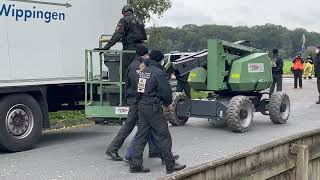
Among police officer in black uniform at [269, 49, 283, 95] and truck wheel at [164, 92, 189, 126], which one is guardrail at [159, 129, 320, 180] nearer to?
truck wheel at [164, 92, 189, 126]

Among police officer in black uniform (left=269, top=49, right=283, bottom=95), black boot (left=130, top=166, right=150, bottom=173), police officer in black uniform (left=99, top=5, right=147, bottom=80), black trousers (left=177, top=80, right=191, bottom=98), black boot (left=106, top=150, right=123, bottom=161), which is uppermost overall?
police officer in black uniform (left=99, top=5, right=147, bottom=80)

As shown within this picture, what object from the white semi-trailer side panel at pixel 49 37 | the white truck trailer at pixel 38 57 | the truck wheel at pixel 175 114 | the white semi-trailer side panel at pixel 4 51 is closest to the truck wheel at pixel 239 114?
the truck wheel at pixel 175 114

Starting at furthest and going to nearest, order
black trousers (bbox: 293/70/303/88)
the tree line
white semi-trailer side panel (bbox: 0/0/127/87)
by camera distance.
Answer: black trousers (bbox: 293/70/303/88) → the tree line → white semi-trailer side panel (bbox: 0/0/127/87)

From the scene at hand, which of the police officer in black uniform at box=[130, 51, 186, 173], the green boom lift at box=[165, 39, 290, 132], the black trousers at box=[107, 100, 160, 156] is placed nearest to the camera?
the police officer in black uniform at box=[130, 51, 186, 173]

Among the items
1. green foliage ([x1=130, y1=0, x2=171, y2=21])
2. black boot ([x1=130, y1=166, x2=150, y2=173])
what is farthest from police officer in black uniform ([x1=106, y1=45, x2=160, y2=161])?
green foliage ([x1=130, y1=0, x2=171, y2=21])

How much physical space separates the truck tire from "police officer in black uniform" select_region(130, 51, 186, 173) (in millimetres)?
A: 2671

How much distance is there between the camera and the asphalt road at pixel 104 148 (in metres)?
8.11

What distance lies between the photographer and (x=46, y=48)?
10.2 metres

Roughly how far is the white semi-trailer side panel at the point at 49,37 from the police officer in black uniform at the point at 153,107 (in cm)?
271

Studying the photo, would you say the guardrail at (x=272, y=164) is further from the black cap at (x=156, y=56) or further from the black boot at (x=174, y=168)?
the black cap at (x=156, y=56)

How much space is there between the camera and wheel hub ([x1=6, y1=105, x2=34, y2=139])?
31.9 ft

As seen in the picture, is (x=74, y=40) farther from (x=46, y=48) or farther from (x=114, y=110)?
(x=114, y=110)

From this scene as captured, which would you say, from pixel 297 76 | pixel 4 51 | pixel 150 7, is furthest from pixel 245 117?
pixel 297 76

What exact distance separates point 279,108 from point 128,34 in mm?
4990
